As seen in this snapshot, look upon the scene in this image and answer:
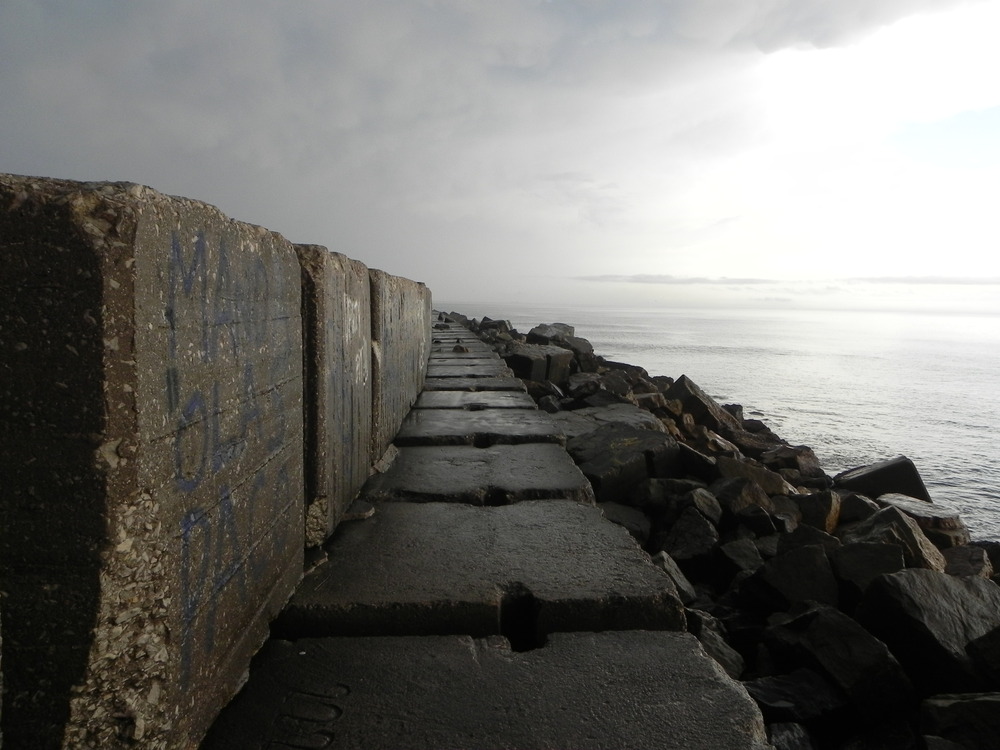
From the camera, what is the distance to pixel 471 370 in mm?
7793

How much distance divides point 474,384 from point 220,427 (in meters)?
5.19

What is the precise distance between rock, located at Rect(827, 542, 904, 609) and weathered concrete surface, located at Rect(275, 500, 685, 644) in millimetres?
1158

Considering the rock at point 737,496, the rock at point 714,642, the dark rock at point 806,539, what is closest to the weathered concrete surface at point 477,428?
the rock at point 737,496

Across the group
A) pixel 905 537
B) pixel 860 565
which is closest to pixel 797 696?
pixel 860 565

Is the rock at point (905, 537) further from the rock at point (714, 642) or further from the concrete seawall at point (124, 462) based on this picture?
the concrete seawall at point (124, 462)

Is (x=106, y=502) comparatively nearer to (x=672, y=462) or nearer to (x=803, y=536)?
(x=803, y=536)

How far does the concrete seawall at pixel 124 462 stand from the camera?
101cm

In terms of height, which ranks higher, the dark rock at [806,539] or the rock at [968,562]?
the dark rock at [806,539]

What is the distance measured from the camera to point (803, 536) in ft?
11.2

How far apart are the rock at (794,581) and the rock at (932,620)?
274mm

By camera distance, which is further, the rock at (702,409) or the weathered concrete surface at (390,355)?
the rock at (702,409)

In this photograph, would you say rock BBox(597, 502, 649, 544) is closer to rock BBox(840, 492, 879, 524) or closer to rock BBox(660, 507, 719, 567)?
rock BBox(660, 507, 719, 567)

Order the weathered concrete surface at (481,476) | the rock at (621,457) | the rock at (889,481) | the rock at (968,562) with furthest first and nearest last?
1. the rock at (889,481)
2. the rock at (621,457)
3. the rock at (968,562)
4. the weathered concrete surface at (481,476)

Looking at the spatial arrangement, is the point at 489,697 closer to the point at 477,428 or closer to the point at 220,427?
the point at 220,427
